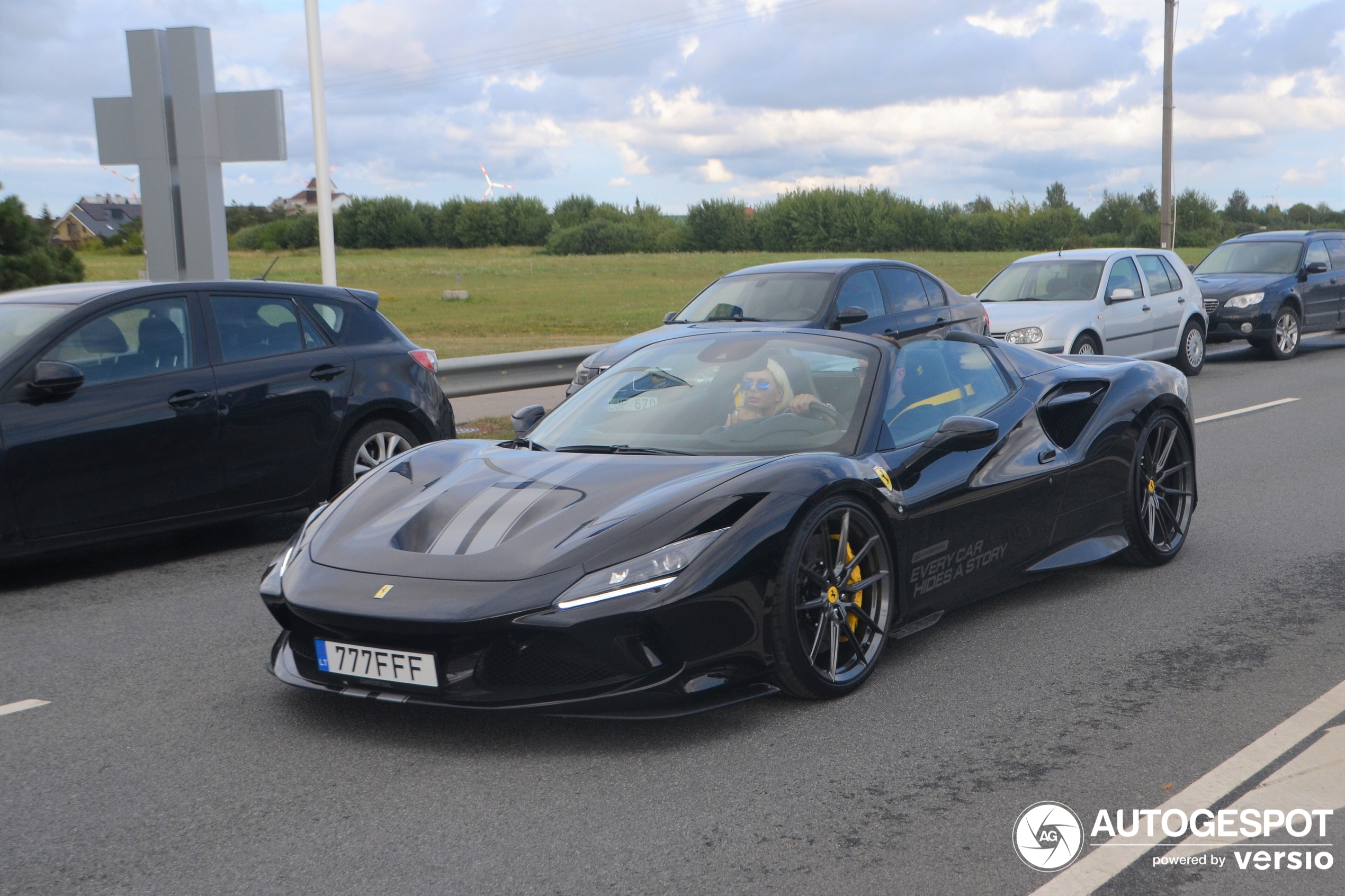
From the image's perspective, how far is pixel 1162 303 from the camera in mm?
16156

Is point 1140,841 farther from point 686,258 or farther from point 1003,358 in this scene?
point 686,258

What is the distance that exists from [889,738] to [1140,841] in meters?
0.92

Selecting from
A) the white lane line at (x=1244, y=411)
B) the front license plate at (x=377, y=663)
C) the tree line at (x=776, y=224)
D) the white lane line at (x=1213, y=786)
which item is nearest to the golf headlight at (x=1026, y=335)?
the white lane line at (x=1244, y=411)

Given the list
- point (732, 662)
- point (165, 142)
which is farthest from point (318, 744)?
point (165, 142)

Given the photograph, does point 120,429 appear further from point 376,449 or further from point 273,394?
point 376,449

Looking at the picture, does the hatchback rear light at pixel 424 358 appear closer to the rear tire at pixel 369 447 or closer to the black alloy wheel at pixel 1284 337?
the rear tire at pixel 369 447

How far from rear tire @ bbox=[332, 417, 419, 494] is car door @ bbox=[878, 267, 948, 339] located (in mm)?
5716

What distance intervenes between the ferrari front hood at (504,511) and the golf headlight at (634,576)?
2.4 inches

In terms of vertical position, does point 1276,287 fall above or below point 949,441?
above

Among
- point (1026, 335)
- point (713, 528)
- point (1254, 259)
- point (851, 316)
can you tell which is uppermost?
point (1254, 259)

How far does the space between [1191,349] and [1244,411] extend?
4.28 meters

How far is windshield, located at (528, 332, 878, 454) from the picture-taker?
487cm

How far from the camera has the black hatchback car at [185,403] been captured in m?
6.36

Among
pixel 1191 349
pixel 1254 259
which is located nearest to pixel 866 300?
pixel 1191 349
